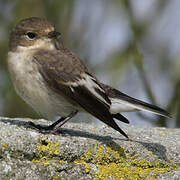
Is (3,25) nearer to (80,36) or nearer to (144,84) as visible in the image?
(80,36)

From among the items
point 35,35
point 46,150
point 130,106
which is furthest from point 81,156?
point 35,35

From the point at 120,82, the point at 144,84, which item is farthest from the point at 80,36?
the point at 144,84

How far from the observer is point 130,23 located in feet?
20.0

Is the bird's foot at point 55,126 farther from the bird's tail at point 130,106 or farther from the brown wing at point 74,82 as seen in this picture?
the bird's tail at point 130,106

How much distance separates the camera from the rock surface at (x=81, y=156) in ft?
12.5

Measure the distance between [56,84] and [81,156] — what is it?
0.95 metres

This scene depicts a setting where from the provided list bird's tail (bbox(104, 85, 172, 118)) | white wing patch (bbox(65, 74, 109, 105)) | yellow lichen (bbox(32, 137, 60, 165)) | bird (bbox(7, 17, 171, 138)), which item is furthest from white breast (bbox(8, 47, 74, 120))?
yellow lichen (bbox(32, 137, 60, 165))

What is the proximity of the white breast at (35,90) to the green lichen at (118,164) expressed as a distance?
28.5 inches

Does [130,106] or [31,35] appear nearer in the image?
[130,106]

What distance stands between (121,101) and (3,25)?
109 inches

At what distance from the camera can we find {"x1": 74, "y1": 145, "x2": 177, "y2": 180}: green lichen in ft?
13.4

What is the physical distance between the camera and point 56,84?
482 centimetres

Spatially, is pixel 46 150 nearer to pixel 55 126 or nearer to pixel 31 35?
pixel 55 126

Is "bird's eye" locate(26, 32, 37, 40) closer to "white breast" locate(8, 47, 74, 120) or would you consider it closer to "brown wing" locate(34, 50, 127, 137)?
"brown wing" locate(34, 50, 127, 137)
